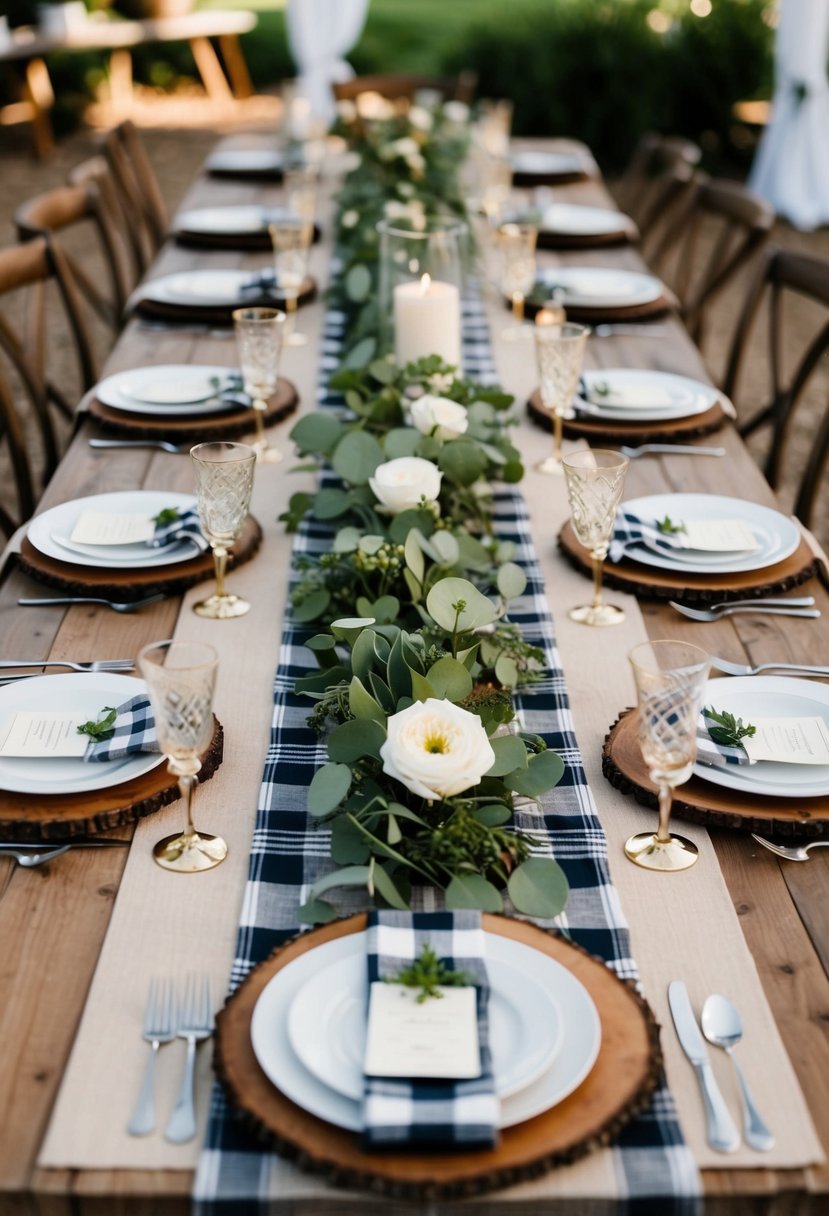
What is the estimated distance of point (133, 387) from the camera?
215 centimetres

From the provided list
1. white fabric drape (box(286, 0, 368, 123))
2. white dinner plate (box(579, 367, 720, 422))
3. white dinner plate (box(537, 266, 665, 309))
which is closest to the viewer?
white dinner plate (box(579, 367, 720, 422))

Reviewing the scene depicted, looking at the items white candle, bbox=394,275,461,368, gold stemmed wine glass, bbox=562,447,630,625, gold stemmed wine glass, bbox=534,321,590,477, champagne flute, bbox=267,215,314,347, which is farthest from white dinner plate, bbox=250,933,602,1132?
champagne flute, bbox=267,215,314,347

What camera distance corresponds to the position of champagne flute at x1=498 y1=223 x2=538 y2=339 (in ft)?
8.09

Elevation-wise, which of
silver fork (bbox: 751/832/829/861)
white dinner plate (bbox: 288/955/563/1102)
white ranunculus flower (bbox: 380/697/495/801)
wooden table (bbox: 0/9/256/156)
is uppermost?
white ranunculus flower (bbox: 380/697/495/801)

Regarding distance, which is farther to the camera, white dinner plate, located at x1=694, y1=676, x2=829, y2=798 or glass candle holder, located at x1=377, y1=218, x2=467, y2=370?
glass candle holder, located at x1=377, y1=218, x2=467, y2=370

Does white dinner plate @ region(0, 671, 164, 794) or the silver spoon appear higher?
the silver spoon

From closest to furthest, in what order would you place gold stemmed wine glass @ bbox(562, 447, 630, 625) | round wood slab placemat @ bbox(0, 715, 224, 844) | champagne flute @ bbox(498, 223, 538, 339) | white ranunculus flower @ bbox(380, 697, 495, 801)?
white ranunculus flower @ bbox(380, 697, 495, 801)
round wood slab placemat @ bbox(0, 715, 224, 844)
gold stemmed wine glass @ bbox(562, 447, 630, 625)
champagne flute @ bbox(498, 223, 538, 339)

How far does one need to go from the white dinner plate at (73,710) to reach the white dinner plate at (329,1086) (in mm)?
311

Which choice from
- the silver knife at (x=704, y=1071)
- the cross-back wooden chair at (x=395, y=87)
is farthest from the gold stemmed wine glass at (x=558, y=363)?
the cross-back wooden chair at (x=395, y=87)

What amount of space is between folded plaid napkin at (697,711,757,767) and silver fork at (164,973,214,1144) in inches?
19.3

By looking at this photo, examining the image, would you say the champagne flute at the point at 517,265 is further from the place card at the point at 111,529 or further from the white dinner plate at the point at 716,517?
the place card at the point at 111,529

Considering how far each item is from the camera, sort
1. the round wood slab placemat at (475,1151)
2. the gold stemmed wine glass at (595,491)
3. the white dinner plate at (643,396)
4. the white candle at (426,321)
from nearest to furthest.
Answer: the round wood slab placemat at (475,1151)
the gold stemmed wine glass at (595,491)
the white candle at (426,321)
the white dinner plate at (643,396)

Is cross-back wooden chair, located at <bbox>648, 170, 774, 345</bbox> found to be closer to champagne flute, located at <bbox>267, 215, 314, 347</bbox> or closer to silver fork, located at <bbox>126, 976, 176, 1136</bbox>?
champagne flute, located at <bbox>267, 215, 314, 347</bbox>

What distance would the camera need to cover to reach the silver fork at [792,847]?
3.70ft
